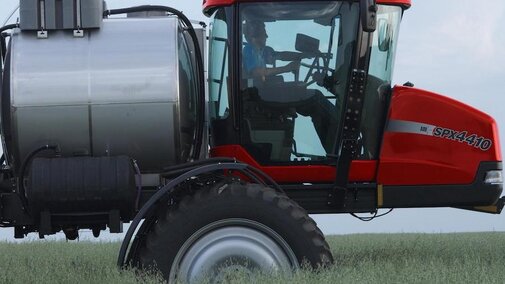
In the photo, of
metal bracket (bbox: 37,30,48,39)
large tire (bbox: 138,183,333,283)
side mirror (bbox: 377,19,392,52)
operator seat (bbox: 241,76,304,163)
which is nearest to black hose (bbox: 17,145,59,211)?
metal bracket (bbox: 37,30,48,39)

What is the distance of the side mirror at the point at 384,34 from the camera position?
7.64 meters

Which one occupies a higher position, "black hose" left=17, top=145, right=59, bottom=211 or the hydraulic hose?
the hydraulic hose

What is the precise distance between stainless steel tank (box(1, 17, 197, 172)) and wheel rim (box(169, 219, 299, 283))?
0.97m

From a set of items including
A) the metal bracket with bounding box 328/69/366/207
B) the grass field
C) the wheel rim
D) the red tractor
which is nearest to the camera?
the grass field

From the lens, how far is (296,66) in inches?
295

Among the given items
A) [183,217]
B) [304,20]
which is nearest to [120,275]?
[183,217]

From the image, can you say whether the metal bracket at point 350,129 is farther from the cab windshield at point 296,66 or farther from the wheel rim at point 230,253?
the wheel rim at point 230,253

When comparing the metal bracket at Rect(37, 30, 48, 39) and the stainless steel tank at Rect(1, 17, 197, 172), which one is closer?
the stainless steel tank at Rect(1, 17, 197, 172)

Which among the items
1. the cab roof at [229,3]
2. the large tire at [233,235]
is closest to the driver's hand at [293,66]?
the cab roof at [229,3]

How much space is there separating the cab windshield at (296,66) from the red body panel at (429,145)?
0.59 metres

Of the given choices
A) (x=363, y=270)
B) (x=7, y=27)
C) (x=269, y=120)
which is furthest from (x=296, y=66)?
(x=7, y=27)

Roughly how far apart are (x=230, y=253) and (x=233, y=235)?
147 mm

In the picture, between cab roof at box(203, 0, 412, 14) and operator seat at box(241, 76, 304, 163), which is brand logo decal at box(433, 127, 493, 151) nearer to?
cab roof at box(203, 0, 412, 14)

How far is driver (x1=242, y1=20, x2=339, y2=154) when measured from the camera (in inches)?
295
